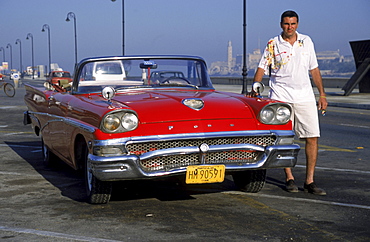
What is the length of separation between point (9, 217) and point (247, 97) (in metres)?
2.72

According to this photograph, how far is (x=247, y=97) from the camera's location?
646 centimetres

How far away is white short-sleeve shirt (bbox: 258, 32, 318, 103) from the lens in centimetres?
670

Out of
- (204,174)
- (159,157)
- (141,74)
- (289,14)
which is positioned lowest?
(204,174)

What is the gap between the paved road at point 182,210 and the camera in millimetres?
4844

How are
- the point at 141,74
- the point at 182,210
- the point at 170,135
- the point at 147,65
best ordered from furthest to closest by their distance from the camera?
the point at 147,65
the point at 141,74
the point at 182,210
the point at 170,135

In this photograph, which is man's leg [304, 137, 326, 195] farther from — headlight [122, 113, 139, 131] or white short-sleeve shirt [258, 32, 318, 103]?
headlight [122, 113, 139, 131]

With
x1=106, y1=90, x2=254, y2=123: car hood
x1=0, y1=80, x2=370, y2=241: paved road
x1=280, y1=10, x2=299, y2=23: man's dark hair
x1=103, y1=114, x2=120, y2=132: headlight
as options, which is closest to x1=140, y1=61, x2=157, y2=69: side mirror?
x1=106, y1=90, x2=254, y2=123: car hood

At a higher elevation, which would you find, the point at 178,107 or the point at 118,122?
the point at 178,107

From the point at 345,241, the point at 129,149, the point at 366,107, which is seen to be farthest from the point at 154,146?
the point at 366,107

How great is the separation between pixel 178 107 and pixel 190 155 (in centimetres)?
53

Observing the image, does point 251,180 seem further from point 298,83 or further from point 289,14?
point 289,14

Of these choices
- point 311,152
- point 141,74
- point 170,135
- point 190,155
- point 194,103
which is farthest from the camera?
point 141,74

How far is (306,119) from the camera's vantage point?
21.8 ft

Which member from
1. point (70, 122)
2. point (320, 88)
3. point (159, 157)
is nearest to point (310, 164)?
point (320, 88)
